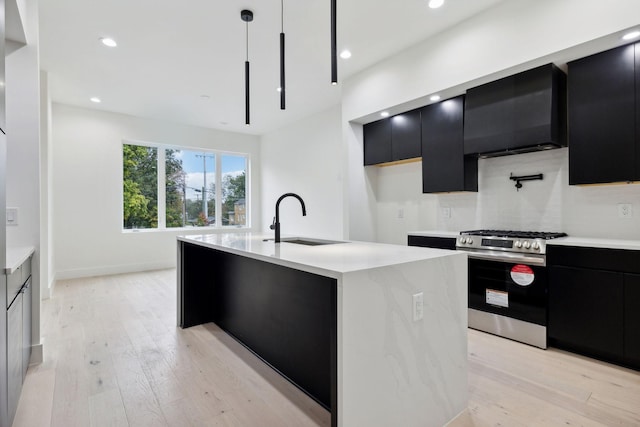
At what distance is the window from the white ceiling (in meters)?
1.26

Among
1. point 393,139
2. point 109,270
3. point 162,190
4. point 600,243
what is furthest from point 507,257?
point 109,270

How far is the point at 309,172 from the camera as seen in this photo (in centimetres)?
598

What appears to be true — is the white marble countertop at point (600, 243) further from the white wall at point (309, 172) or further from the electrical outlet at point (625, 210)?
the white wall at point (309, 172)

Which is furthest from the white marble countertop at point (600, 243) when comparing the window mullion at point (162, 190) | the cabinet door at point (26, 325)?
the window mullion at point (162, 190)

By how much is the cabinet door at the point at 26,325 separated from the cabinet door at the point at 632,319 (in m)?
3.89

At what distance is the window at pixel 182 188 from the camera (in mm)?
5930

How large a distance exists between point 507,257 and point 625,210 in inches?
35.4

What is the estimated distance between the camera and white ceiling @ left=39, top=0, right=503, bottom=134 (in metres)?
2.79

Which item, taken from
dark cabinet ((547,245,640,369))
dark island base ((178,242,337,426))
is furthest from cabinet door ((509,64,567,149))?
dark island base ((178,242,337,426))

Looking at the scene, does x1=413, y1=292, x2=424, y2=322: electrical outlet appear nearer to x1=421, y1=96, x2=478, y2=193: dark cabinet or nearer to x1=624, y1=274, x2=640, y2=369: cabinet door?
x1=624, y1=274, x2=640, y2=369: cabinet door

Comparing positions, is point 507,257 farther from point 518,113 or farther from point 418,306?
point 418,306

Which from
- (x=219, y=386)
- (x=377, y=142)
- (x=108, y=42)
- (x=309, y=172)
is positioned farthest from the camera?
(x=309, y=172)

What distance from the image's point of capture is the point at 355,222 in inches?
165

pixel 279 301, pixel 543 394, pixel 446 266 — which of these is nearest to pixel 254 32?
pixel 279 301
